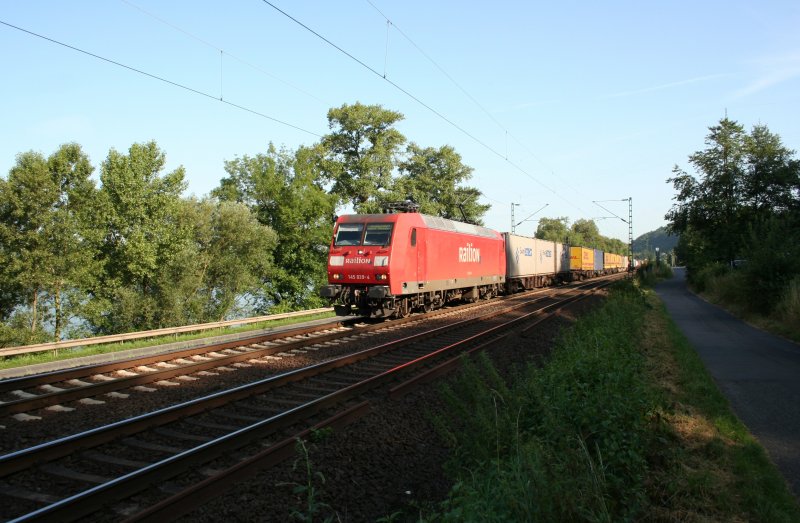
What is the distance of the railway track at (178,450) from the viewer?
4.32m

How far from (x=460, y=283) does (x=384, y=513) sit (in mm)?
16305

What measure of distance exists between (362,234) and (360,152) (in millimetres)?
28997

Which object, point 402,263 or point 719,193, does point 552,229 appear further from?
point 402,263

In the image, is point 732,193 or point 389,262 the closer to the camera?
point 389,262

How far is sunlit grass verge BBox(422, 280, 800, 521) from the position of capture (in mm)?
3814

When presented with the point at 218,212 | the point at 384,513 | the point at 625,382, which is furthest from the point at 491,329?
the point at 218,212

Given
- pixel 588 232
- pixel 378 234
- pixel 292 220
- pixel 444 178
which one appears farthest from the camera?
pixel 588 232

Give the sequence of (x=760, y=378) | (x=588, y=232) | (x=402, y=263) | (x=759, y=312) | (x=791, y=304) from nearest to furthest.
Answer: (x=760, y=378)
(x=791, y=304)
(x=402, y=263)
(x=759, y=312)
(x=588, y=232)

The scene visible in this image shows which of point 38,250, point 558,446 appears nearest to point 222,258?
point 38,250

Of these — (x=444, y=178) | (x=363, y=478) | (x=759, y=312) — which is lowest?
(x=363, y=478)

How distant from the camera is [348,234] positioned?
17.0 m

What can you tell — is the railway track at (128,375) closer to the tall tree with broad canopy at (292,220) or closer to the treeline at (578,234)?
the tall tree with broad canopy at (292,220)

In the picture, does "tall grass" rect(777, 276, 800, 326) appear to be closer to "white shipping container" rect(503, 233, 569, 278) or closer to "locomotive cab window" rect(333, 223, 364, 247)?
"locomotive cab window" rect(333, 223, 364, 247)

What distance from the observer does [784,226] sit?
2003 cm
